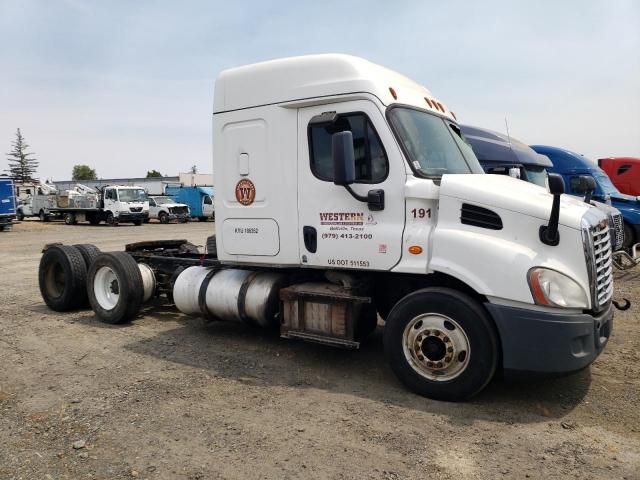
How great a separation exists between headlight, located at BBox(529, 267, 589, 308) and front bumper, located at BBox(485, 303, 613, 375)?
96 millimetres

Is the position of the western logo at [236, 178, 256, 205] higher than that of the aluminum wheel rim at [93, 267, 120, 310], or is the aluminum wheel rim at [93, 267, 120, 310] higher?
the western logo at [236, 178, 256, 205]

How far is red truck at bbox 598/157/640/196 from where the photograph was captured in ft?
55.3

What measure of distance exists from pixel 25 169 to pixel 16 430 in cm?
11175

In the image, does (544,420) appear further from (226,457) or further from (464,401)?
(226,457)

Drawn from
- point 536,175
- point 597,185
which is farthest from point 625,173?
point 536,175

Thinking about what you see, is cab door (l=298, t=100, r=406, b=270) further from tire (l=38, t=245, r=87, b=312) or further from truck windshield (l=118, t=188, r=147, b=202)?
truck windshield (l=118, t=188, r=147, b=202)

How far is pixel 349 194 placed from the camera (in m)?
4.85

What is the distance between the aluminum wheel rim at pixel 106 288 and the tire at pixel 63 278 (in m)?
0.58

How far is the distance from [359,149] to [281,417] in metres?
2.48

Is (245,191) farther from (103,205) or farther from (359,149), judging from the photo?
(103,205)

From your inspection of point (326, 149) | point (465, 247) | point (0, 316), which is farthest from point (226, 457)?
point (0, 316)

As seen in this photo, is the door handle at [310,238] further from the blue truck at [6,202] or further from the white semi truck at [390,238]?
the blue truck at [6,202]

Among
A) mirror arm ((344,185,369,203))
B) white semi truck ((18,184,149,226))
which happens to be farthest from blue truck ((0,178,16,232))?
mirror arm ((344,185,369,203))

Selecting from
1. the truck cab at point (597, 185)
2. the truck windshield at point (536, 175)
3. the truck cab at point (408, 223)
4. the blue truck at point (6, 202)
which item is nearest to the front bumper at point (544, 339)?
the truck cab at point (408, 223)
